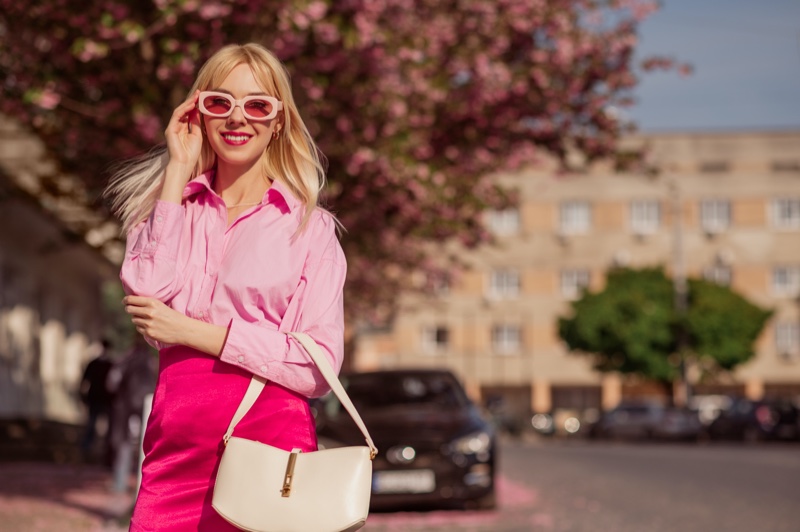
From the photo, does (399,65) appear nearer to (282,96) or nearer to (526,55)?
(526,55)

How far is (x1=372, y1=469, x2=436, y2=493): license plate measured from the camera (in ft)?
48.0

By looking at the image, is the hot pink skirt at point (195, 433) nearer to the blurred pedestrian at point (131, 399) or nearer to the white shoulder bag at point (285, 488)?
the white shoulder bag at point (285, 488)

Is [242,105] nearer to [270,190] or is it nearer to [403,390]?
[270,190]

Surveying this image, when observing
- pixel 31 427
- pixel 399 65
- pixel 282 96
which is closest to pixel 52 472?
pixel 31 427

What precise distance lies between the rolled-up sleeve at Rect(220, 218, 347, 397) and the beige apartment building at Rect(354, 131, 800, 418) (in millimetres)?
75307

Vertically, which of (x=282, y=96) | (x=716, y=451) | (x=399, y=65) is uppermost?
(x=399, y=65)

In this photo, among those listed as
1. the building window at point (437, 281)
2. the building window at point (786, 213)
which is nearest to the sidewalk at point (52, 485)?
the building window at point (437, 281)

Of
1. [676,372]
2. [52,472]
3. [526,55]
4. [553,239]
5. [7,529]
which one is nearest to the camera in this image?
[7,529]

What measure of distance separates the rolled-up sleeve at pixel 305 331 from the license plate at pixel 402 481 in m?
11.2

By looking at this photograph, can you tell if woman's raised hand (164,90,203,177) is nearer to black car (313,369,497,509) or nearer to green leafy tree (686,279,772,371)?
black car (313,369,497,509)

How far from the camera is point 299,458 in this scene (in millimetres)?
3352

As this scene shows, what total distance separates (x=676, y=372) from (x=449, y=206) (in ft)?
165

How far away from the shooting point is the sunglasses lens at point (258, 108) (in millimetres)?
3584

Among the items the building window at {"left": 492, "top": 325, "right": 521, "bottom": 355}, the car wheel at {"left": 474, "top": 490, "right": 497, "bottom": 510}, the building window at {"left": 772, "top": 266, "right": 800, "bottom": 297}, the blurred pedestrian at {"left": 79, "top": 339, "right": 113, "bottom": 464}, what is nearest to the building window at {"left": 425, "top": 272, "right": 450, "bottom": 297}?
the blurred pedestrian at {"left": 79, "top": 339, "right": 113, "bottom": 464}
